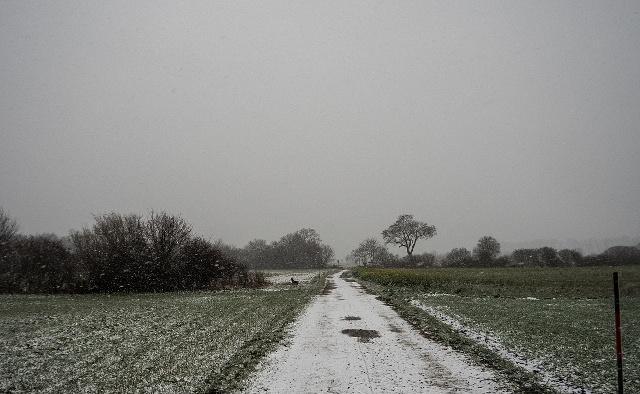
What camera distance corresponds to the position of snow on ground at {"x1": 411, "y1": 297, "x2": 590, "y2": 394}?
24.7 feet

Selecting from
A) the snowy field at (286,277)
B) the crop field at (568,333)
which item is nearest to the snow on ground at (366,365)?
the crop field at (568,333)

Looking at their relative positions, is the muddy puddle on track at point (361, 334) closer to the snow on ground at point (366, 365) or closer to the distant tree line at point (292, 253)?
the snow on ground at point (366, 365)

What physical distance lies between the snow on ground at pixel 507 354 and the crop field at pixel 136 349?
6.20m

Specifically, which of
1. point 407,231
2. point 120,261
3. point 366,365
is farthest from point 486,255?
point 366,365

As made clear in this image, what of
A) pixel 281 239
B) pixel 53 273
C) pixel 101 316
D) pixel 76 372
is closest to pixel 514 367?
pixel 76 372

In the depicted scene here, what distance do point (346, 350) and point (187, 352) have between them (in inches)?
173

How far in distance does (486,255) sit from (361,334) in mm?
82209

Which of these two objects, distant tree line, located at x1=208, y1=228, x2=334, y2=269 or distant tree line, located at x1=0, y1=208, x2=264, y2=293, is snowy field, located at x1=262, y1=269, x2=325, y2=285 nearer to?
distant tree line, located at x1=0, y1=208, x2=264, y2=293

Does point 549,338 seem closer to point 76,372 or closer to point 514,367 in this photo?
point 514,367

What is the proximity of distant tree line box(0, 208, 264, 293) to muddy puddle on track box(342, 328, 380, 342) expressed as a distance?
3009cm

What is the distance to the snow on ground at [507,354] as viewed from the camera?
7.53 m

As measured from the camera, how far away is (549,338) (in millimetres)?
11664

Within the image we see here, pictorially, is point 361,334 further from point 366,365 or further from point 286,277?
point 286,277

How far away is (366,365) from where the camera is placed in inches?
357
